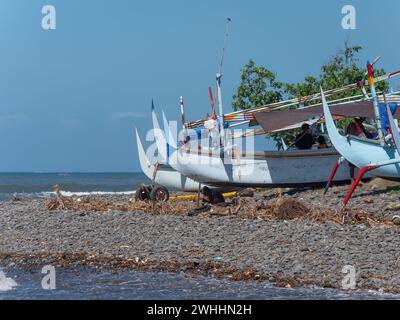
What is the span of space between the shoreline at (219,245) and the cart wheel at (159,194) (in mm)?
4049

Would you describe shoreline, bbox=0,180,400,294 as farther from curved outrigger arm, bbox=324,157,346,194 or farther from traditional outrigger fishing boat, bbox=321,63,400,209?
curved outrigger arm, bbox=324,157,346,194

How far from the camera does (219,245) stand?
13188 millimetres

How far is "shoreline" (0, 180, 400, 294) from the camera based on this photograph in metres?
11.4

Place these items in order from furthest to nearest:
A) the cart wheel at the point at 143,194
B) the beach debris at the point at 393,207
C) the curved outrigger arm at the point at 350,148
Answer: the cart wheel at the point at 143,194 < the beach debris at the point at 393,207 < the curved outrigger arm at the point at 350,148

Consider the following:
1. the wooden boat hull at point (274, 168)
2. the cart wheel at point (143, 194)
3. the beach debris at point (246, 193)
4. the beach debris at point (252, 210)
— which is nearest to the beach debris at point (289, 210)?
the beach debris at point (252, 210)

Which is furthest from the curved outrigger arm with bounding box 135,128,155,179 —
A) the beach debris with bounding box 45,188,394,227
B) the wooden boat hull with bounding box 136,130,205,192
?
the beach debris with bounding box 45,188,394,227

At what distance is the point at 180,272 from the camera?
11984mm

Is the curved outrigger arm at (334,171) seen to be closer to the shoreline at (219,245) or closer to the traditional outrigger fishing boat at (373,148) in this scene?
the traditional outrigger fishing boat at (373,148)

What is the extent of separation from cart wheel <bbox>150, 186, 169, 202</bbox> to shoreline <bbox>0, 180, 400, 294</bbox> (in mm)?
4049

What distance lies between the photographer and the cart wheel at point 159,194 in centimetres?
2118

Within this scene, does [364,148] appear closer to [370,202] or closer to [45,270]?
[370,202]
